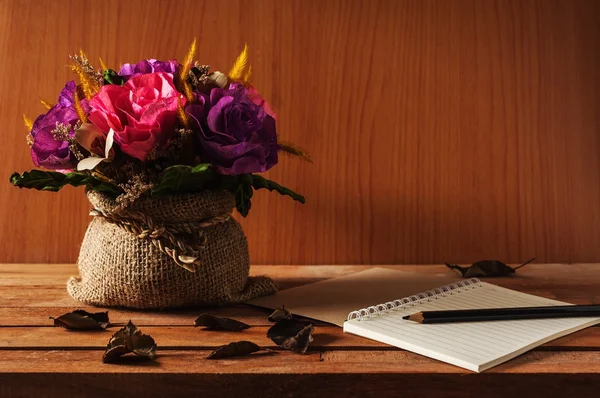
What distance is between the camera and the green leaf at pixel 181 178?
0.89m

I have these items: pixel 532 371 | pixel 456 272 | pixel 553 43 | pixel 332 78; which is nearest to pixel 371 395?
pixel 532 371

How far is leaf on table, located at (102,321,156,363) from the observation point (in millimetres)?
745

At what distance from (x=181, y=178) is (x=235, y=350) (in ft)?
0.77

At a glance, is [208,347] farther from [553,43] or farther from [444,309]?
[553,43]

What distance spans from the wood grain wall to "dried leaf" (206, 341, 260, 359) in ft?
1.72

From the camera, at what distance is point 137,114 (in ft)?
2.98

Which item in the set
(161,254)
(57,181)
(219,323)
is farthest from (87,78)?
(219,323)

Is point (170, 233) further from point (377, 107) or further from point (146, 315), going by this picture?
point (377, 107)

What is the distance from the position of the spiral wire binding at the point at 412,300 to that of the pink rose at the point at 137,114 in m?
0.31

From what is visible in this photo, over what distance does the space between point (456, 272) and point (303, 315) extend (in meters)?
0.38

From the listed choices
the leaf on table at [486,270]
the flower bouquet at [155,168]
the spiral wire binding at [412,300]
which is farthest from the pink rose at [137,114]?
the leaf on table at [486,270]

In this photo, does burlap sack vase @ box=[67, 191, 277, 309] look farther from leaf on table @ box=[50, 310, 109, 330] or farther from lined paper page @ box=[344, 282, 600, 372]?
lined paper page @ box=[344, 282, 600, 372]

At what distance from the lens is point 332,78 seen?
1.29 metres

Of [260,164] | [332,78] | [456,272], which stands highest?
[332,78]
